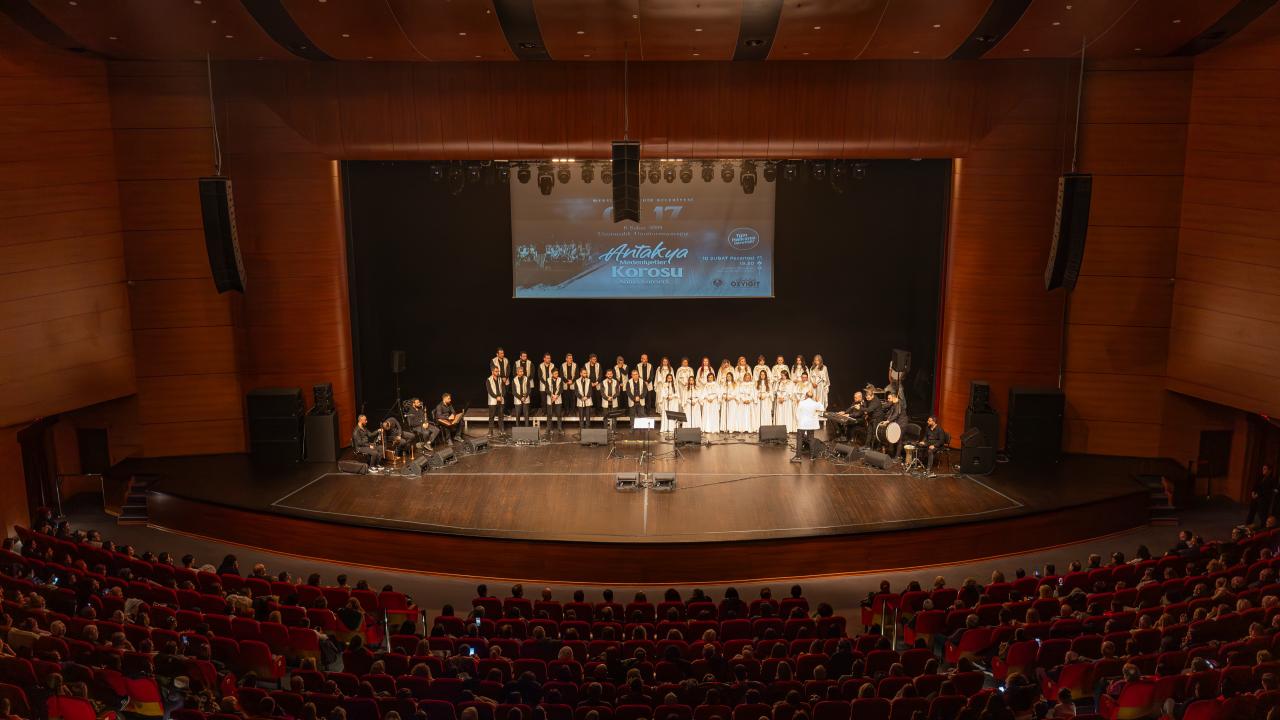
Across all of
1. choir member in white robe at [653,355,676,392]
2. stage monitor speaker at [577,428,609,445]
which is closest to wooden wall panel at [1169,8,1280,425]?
choir member in white robe at [653,355,676,392]

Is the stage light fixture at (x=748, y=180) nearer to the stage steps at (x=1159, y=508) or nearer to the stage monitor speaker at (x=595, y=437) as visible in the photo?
the stage monitor speaker at (x=595, y=437)

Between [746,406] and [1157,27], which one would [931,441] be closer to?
[746,406]

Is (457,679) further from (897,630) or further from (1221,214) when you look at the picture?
(1221,214)

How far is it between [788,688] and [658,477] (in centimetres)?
687

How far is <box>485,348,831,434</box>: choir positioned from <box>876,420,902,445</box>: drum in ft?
4.90

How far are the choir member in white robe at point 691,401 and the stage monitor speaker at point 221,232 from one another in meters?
7.28

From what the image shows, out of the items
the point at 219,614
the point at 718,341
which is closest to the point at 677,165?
the point at 718,341

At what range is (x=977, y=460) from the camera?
570 inches

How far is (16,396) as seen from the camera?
527 inches

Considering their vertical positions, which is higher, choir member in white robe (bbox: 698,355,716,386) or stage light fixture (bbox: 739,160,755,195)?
stage light fixture (bbox: 739,160,755,195)

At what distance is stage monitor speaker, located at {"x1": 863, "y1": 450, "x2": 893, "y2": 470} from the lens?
14.8m

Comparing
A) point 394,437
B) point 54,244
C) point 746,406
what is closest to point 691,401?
point 746,406

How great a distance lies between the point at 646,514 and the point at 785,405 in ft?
16.1

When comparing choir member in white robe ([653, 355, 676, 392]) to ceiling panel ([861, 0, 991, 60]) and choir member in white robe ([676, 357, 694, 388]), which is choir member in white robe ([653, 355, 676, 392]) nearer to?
choir member in white robe ([676, 357, 694, 388])
